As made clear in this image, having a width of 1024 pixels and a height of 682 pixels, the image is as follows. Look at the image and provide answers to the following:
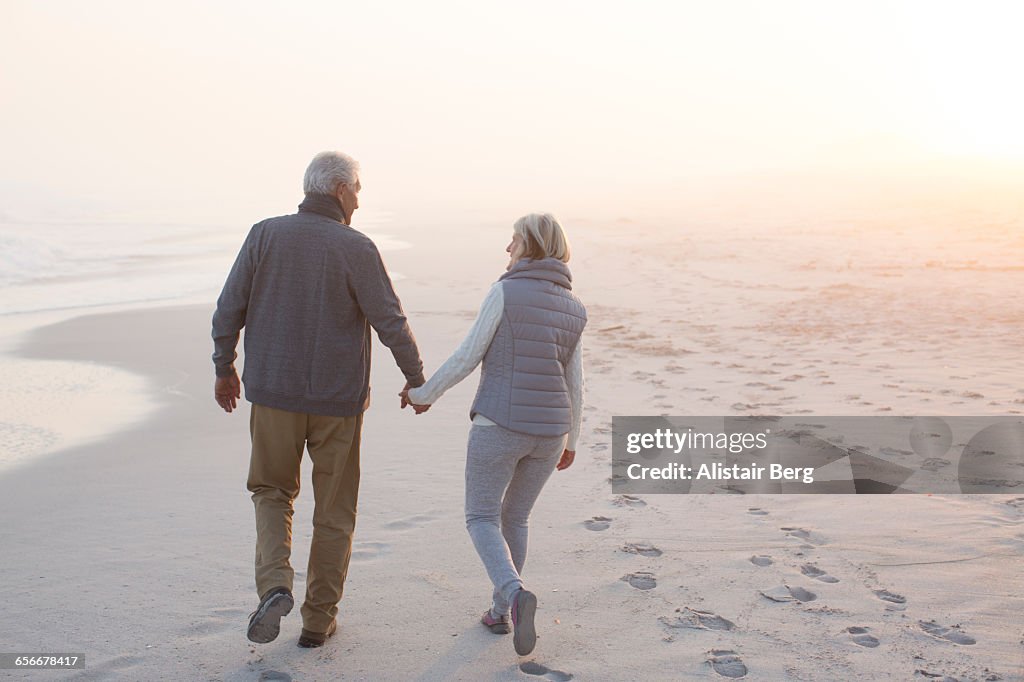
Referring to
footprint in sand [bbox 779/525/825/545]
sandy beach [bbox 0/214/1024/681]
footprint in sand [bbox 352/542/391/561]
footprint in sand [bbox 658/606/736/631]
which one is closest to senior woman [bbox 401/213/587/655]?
sandy beach [bbox 0/214/1024/681]

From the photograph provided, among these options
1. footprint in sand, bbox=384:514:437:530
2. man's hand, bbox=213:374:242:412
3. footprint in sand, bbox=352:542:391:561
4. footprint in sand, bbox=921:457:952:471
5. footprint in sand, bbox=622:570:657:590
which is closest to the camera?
man's hand, bbox=213:374:242:412

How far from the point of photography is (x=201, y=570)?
14.1ft

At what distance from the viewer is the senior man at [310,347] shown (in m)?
3.48

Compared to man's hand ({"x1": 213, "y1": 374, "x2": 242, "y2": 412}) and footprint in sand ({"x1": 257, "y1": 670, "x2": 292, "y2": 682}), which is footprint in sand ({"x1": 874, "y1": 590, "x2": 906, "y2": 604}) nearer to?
footprint in sand ({"x1": 257, "y1": 670, "x2": 292, "y2": 682})

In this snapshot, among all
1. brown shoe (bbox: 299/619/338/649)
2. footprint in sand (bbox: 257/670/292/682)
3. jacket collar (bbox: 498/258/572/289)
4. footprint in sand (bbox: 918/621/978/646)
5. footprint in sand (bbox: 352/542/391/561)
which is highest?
jacket collar (bbox: 498/258/572/289)

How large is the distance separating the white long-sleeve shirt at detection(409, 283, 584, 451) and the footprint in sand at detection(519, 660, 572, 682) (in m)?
0.86

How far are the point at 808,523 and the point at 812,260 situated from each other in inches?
622

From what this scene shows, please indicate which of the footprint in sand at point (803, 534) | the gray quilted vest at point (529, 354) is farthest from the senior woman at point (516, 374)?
the footprint in sand at point (803, 534)

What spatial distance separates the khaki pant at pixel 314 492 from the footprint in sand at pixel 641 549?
1529 mm

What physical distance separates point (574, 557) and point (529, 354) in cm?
148

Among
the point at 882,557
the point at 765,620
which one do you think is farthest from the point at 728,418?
the point at 765,620

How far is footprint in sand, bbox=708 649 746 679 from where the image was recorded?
3367mm

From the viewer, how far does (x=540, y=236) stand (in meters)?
3.47

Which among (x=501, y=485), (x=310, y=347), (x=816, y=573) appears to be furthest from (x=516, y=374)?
(x=816, y=573)
